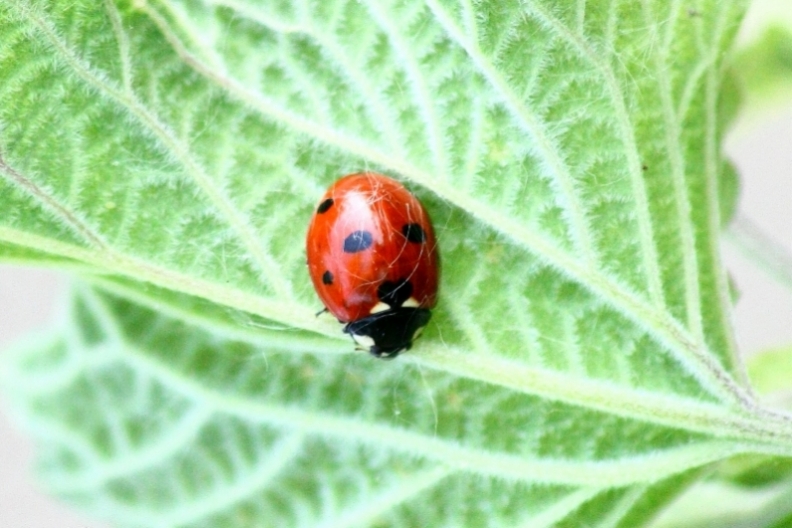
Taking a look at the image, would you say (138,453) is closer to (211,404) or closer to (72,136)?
(211,404)

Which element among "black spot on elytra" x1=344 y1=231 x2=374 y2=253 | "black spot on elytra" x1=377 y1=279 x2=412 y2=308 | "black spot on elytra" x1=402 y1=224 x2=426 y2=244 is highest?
"black spot on elytra" x1=402 y1=224 x2=426 y2=244

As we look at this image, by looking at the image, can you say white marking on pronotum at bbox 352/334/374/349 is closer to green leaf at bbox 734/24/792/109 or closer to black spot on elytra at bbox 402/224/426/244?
black spot on elytra at bbox 402/224/426/244

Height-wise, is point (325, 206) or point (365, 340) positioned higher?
point (325, 206)

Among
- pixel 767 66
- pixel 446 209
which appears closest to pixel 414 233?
pixel 446 209

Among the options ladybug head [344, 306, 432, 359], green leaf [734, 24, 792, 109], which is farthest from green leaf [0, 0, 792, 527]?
green leaf [734, 24, 792, 109]

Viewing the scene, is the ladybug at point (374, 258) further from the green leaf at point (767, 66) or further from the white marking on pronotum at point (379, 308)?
the green leaf at point (767, 66)

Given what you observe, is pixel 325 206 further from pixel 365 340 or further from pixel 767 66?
pixel 767 66

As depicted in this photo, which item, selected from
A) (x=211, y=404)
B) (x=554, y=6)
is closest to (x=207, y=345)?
(x=211, y=404)

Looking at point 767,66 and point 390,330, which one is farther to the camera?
point 767,66
